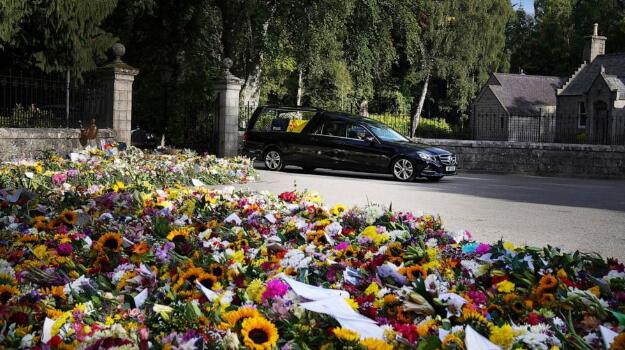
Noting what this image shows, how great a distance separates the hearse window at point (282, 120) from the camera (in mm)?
18459

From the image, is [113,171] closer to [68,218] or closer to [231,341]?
[68,218]

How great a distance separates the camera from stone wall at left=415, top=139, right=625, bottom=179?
70.3ft

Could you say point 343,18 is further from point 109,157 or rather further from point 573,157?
point 109,157

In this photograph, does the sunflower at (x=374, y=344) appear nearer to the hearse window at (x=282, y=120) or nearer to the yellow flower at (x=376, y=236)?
the yellow flower at (x=376, y=236)

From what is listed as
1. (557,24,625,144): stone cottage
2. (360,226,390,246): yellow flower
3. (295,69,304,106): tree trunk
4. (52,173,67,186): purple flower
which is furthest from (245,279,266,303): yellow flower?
(295,69,304,106): tree trunk

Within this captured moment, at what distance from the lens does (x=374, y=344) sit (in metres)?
2.02

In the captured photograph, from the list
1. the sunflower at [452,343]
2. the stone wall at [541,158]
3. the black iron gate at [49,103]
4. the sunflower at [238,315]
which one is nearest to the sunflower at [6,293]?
the sunflower at [238,315]

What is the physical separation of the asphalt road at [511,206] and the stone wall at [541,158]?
18.3ft

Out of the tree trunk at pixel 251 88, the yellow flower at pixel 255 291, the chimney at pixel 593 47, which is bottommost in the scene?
the yellow flower at pixel 255 291

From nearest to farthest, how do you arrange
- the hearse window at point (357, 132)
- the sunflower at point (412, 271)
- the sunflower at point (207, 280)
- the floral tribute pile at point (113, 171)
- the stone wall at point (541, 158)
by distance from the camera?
1. the sunflower at point (207, 280)
2. the sunflower at point (412, 271)
3. the floral tribute pile at point (113, 171)
4. the hearse window at point (357, 132)
5. the stone wall at point (541, 158)

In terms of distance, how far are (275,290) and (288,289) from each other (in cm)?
8

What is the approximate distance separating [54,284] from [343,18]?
2004 centimetres

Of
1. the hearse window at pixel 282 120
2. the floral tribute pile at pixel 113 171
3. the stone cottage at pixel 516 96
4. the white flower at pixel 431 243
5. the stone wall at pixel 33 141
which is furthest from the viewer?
the stone cottage at pixel 516 96

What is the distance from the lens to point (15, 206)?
5.34 meters
